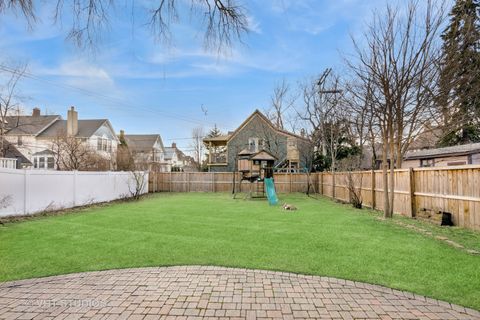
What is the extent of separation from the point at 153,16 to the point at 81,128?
3063cm

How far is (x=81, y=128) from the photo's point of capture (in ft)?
98.3

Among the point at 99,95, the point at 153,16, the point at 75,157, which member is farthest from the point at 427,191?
the point at 75,157

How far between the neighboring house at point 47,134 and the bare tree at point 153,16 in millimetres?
24935

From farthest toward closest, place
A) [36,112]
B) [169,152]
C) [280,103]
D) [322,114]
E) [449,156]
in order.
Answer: [169,152], [36,112], [280,103], [322,114], [449,156]

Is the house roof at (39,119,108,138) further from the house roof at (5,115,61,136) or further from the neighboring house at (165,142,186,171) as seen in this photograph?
the neighboring house at (165,142,186,171)

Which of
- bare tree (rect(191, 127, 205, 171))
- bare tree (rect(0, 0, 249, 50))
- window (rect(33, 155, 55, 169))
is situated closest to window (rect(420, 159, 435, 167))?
bare tree (rect(0, 0, 249, 50))

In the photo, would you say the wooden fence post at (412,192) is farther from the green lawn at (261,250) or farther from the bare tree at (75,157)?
the bare tree at (75,157)

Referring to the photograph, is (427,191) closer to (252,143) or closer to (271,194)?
(271,194)

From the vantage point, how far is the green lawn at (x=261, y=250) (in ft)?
13.0

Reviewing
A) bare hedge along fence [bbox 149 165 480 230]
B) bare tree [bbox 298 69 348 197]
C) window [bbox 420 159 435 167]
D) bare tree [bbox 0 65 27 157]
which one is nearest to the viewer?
bare hedge along fence [bbox 149 165 480 230]

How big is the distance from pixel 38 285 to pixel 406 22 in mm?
10449

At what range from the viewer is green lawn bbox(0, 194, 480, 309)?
156 inches

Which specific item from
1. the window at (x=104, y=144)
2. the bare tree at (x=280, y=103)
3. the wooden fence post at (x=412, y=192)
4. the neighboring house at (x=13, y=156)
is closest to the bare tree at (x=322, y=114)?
the bare tree at (x=280, y=103)

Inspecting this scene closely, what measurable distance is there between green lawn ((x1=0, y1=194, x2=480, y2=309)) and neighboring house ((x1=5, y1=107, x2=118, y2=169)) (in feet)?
68.6
